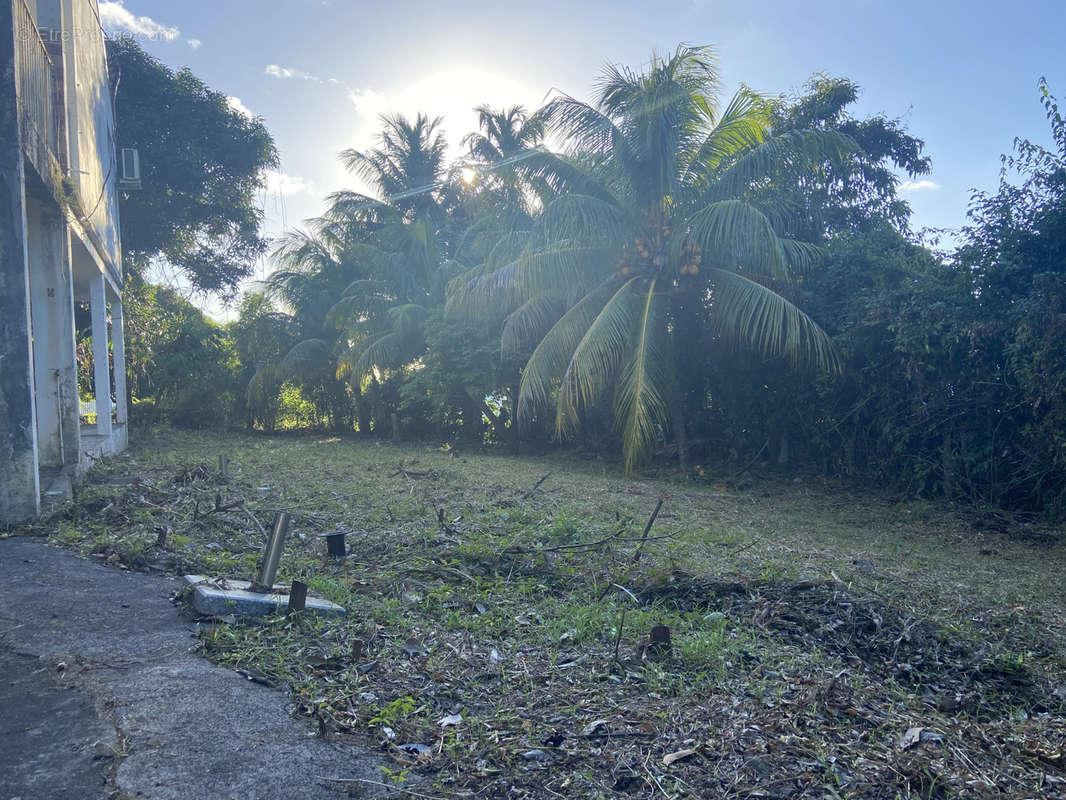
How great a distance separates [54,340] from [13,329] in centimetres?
210

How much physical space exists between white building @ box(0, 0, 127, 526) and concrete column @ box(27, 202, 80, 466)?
0.04 ft

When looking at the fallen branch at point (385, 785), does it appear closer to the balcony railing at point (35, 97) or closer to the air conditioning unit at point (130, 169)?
the balcony railing at point (35, 97)

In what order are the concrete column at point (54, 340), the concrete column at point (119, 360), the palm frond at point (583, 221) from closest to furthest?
the concrete column at point (54, 340) < the palm frond at point (583, 221) < the concrete column at point (119, 360)

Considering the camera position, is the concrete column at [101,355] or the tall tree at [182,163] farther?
the tall tree at [182,163]

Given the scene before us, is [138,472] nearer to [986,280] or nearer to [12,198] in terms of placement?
[12,198]

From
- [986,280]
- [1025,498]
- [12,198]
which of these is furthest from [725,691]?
[986,280]

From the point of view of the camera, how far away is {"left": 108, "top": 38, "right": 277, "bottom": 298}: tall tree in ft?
61.3

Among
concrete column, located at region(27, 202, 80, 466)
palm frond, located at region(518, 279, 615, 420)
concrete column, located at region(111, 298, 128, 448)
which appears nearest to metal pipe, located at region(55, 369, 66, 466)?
concrete column, located at region(27, 202, 80, 466)

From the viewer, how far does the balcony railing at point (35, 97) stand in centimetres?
614

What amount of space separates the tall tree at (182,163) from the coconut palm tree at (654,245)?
433 inches

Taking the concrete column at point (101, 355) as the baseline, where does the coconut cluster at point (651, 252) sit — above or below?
above

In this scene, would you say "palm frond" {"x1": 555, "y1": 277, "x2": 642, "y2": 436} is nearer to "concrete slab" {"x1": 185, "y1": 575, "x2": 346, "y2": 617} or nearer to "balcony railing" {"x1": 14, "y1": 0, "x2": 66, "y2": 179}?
"balcony railing" {"x1": 14, "y1": 0, "x2": 66, "y2": 179}

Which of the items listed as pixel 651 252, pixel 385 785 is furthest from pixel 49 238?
pixel 651 252

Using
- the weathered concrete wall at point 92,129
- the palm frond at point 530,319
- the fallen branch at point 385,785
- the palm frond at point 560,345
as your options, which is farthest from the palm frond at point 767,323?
the fallen branch at point 385,785
